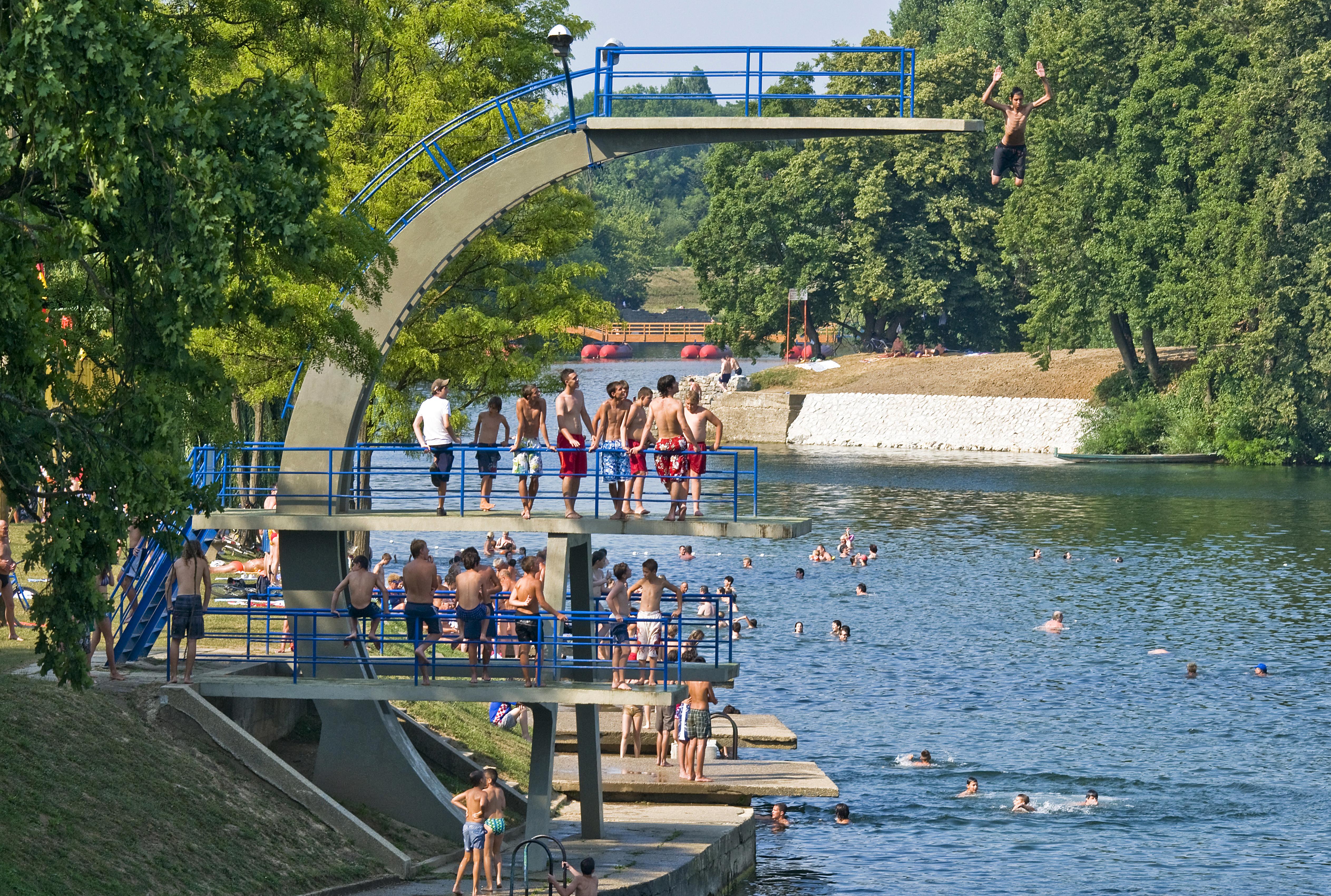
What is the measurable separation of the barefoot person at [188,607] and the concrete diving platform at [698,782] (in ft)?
21.1

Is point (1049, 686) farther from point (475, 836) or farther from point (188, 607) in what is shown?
point (188, 607)

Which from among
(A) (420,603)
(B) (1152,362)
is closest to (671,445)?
(A) (420,603)

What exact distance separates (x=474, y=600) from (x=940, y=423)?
76.2 m

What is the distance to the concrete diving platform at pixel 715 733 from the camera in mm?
27266

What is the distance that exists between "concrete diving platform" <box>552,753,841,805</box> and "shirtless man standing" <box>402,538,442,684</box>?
5.10 meters

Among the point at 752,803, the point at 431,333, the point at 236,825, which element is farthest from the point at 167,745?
the point at 431,333

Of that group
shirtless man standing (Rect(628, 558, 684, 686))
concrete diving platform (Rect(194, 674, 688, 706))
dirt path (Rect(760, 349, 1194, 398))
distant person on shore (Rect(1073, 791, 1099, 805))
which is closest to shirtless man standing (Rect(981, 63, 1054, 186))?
shirtless man standing (Rect(628, 558, 684, 686))

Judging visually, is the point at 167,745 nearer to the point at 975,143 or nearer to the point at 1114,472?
the point at 1114,472

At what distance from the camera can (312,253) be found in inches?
574

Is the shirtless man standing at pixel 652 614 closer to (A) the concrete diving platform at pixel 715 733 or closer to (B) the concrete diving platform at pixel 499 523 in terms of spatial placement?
(B) the concrete diving platform at pixel 499 523

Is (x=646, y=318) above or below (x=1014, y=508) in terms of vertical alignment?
above

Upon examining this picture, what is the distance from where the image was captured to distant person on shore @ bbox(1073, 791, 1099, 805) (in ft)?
92.2

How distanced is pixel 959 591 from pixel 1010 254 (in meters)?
52.0

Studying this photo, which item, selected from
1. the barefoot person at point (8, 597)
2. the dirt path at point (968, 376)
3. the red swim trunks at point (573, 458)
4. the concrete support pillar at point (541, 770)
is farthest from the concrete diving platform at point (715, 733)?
the dirt path at point (968, 376)
